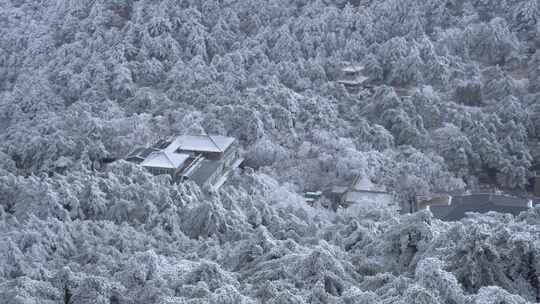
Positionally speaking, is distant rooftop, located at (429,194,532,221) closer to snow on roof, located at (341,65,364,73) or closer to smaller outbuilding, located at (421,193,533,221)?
smaller outbuilding, located at (421,193,533,221)

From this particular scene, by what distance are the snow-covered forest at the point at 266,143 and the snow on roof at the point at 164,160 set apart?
3.98 ft

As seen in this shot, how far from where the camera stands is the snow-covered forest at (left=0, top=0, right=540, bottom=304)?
600 inches

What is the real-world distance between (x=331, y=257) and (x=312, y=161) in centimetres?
1289

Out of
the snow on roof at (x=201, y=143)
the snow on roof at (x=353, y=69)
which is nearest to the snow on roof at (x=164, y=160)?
the snow on roof at (x=201, y=143)

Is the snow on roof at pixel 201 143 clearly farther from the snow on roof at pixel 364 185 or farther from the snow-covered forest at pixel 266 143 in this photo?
the snow on roof at pixel 364 185

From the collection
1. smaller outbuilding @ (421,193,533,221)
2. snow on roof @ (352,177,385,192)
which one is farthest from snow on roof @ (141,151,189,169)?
smaller outbuilding @ (421,193,533,221)

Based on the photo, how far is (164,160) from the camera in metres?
26.0

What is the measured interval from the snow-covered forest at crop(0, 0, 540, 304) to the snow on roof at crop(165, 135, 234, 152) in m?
1.17

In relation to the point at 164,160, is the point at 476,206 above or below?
below

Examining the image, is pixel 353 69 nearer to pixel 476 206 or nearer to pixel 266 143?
pixel 266 143

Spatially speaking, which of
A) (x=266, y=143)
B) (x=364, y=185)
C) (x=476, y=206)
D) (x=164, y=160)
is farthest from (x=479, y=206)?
(x=164, y=160)

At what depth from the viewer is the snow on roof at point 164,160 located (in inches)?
1014

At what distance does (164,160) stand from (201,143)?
7.11 feet

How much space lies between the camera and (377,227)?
64.3 feet
